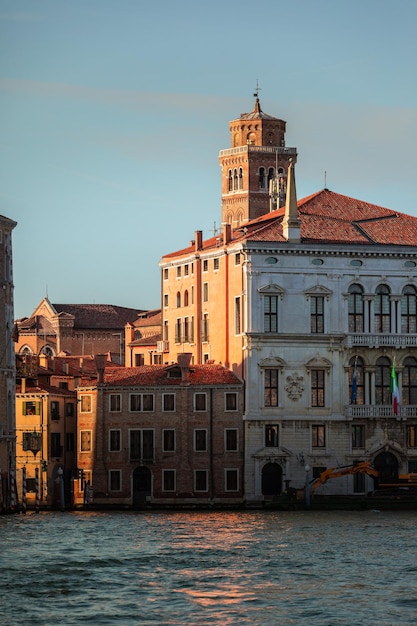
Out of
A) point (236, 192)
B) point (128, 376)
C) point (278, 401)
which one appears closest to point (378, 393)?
point (278, 401)

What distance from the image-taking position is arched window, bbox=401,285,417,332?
8962 cm

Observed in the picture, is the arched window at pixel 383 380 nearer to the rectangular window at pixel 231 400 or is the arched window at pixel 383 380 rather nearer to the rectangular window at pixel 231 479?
the rectangular window at pixel 231 400

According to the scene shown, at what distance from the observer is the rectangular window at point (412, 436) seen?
3506 inches

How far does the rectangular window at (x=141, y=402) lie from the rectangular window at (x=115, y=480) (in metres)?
2.79

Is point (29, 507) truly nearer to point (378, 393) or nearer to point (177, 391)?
point (177, 391)

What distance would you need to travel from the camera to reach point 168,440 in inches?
3460

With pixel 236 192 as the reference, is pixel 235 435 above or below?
below

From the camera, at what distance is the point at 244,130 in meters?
138

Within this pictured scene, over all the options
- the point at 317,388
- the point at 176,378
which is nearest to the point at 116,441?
the point at 176,378

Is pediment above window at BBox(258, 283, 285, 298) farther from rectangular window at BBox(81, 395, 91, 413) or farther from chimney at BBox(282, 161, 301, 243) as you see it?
rectangular window at BBox(81, 395, 91, 413)

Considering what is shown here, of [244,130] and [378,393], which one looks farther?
[244,130]

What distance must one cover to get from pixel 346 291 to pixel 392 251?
279 cm

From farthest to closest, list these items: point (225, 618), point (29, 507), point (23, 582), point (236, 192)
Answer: point (236, 192) < point (29, 507) < point (23, 582) < point (225, 618)

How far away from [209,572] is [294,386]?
33.8 meters
